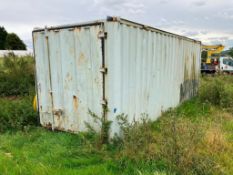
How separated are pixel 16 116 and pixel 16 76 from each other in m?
5.18

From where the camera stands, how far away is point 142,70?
191 inches

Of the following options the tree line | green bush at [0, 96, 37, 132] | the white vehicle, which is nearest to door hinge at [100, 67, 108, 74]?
Answer: green bush at [0, 96, 37, 132]

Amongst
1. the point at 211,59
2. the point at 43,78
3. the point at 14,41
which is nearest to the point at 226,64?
the point at 211,59

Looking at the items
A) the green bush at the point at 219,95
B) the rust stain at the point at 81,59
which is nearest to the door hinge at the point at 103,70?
the rust stain at the point at 81,59

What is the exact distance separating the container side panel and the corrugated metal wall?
1.81m

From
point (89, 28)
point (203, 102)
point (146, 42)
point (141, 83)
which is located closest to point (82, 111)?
point (141, 83)

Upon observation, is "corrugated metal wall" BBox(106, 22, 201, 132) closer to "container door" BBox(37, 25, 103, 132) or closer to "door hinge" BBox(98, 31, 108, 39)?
"door hinge" BBox(98, 31, 108, 39)

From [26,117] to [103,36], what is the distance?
3.06 meters

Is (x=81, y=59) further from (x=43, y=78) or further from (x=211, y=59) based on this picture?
(x=211, y=59)

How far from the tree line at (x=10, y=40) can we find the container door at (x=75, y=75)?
42096 millimetres

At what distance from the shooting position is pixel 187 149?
330cm

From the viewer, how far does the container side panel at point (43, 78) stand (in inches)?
204

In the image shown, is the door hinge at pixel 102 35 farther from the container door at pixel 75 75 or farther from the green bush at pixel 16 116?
the green bush at pixel 16 116

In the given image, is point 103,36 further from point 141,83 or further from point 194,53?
point 194,53
